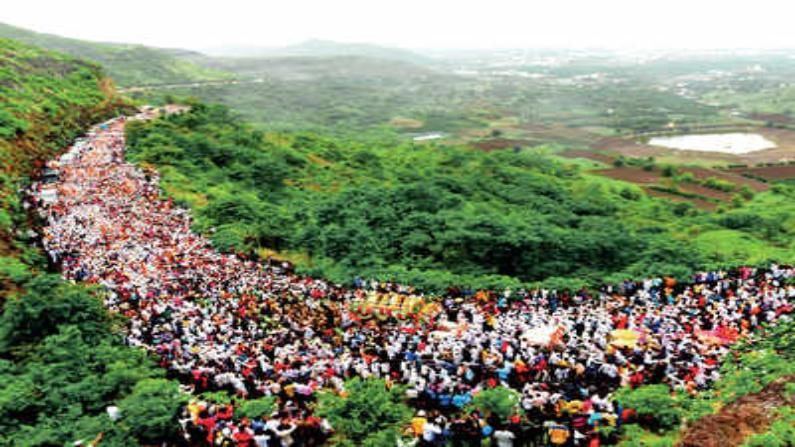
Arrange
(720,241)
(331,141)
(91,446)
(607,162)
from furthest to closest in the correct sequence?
1. (607,162)
2. (331,141)
3. (720,241)
4. (91,446)

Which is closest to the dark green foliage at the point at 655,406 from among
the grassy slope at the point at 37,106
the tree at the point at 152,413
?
the tree at the point at 152,413

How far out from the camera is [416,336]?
22.1 meters

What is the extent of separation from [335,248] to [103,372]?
1775cm

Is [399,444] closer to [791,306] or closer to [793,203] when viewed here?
[791,306]

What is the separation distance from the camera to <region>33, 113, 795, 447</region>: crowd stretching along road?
651 inches

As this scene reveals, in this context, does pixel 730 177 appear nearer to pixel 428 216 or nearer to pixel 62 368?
pixel 428 216

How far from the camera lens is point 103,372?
19.2m

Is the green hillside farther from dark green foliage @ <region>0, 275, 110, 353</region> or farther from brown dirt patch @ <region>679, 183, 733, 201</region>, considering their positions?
brown dirt patch @ <region>679, 183, 733, 201</region>

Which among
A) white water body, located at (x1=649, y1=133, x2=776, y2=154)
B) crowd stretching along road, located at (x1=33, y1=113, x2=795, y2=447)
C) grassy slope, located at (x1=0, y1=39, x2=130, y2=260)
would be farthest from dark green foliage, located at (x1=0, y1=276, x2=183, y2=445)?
white water body, located at (x1=649, y1=133, x2=776, y2=154)

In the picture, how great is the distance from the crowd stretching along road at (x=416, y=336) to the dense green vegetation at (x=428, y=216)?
3180 millimetres

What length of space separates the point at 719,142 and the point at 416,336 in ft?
375

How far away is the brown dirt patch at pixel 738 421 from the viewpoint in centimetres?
1496

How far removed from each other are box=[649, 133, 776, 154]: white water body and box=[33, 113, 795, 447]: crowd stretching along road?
297 feet

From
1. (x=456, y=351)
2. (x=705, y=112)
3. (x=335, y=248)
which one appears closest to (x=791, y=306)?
(x=456, y=351)
